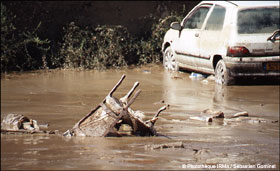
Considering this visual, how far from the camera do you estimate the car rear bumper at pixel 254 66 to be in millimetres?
12594

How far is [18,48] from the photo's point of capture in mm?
15172

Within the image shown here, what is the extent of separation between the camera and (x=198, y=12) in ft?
47.1

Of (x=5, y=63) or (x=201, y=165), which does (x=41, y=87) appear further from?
(x=201, y=165)

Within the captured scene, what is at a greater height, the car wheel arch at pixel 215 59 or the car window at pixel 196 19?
the car window at pixel 196 19

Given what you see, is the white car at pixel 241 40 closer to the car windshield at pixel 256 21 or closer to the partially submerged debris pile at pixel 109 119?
the car windshield at pixel 256 21

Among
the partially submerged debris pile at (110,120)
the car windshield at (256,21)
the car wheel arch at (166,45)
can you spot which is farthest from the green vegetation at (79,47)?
the partially submerged debris pile at (110,120)

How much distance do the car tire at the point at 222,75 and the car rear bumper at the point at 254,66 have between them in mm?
166

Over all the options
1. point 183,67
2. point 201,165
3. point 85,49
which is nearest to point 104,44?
point 85,49

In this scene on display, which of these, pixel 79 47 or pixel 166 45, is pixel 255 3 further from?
pixel 79 47

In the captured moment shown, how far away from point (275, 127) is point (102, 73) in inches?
249

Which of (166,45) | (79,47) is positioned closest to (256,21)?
(166,45)

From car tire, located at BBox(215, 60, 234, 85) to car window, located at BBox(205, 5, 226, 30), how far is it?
71 cm

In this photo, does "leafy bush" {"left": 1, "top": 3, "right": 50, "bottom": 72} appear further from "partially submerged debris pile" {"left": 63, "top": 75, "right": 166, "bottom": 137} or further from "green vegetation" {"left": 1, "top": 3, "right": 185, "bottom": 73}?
"partially submerged debris pile" {"left": 63, "top": 75, "right": 166, "bottom": 137}

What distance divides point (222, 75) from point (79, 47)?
399 cm
